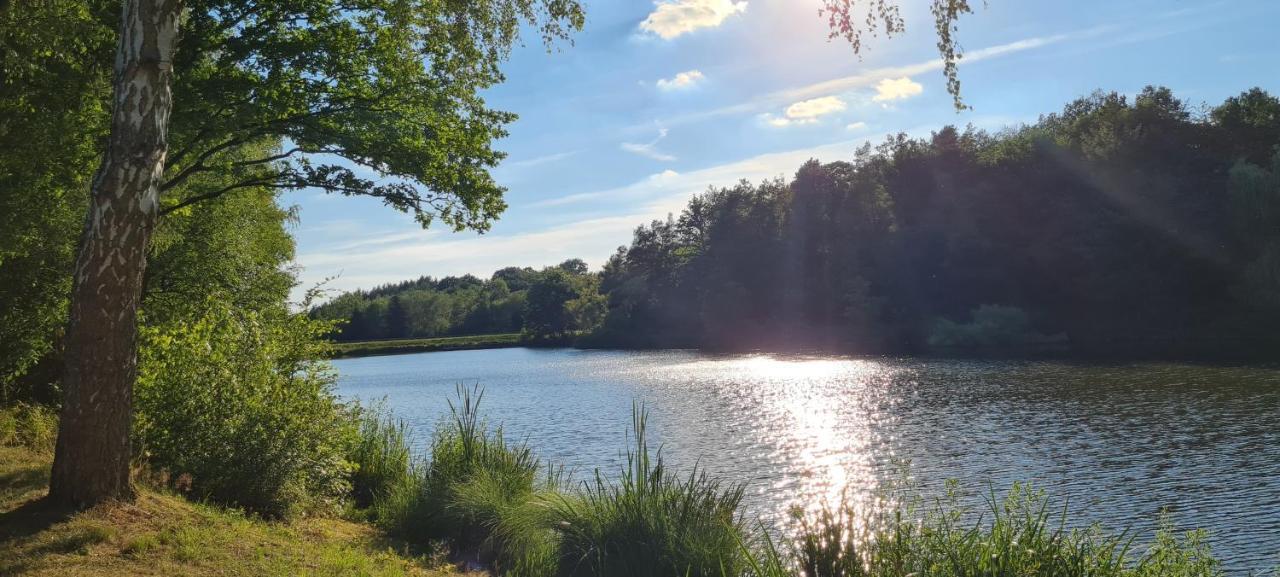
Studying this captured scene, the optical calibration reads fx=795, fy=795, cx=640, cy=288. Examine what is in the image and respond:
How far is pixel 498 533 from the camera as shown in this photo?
368 inches

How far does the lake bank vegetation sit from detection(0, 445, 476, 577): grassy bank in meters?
0.02

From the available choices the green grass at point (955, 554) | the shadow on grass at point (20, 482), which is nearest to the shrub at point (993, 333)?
the green grass at point (955, 554)

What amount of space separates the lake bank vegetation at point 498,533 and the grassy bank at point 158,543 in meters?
0.02

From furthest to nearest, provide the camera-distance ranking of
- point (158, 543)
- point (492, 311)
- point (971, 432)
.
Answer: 1. point (492, 311)
2. point (971, 432)
3. point (158, 543)

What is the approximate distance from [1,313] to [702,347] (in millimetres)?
69842

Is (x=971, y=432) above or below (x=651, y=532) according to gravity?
→ below

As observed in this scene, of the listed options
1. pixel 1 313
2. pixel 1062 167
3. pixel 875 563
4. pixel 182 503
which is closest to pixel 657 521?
pixel 875 563

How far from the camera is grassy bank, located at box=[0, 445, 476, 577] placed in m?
5.54

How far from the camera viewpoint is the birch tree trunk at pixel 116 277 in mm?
6020

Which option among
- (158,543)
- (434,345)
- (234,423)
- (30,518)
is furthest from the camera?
(434,345)

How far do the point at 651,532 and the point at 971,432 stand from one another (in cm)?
1719

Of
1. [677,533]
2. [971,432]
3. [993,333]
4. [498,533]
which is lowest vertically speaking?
[971,432]

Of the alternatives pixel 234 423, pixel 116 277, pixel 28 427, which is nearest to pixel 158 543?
pixel 116 277

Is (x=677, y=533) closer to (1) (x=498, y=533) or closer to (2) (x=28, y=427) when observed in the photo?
(1) (x=498, y=533)
